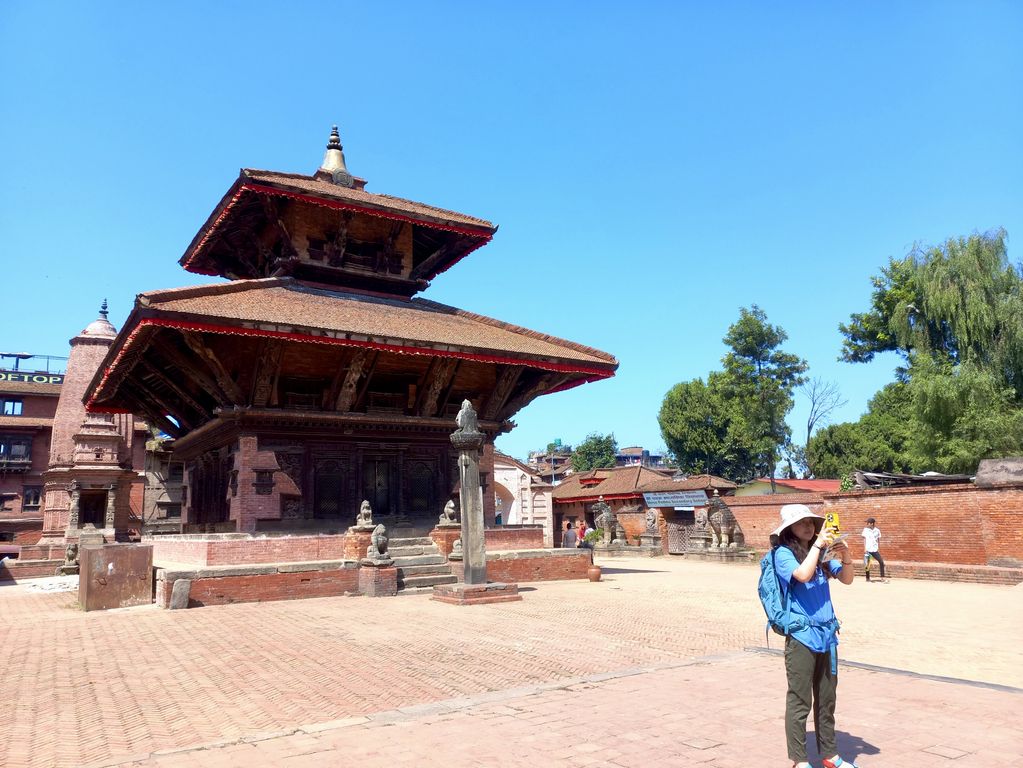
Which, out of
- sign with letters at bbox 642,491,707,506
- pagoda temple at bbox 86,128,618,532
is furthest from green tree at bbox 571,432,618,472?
pagoda temple at bbox 86,128,618,532

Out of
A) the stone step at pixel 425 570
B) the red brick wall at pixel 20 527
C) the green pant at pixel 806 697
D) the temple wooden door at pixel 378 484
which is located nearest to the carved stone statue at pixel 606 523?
the temple wooden door at pixel 378 484

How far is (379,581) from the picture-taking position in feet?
45.0

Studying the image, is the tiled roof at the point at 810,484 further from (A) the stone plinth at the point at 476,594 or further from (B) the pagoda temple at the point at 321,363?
(A) the stone plinth at the point at 476,594

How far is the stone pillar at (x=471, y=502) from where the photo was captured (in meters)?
13.1

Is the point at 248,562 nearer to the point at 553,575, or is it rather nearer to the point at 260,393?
the point at 260,393

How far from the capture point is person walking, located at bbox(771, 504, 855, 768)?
4.07 meters

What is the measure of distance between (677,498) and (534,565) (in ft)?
57.2

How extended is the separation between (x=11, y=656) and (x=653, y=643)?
7.66 meters

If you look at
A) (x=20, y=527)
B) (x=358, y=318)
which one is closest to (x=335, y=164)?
(x=358, y=318)

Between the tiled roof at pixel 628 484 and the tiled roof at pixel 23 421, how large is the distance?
3487 centimetres

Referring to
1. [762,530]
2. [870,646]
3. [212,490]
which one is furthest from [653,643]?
[762,530]

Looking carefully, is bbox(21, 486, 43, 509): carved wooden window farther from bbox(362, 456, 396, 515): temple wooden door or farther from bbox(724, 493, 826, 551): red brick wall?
bbox(724, 493, 826, 551): red brick wall

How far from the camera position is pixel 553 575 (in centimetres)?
1686

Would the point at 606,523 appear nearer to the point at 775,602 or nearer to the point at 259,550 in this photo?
the point at 259,550
